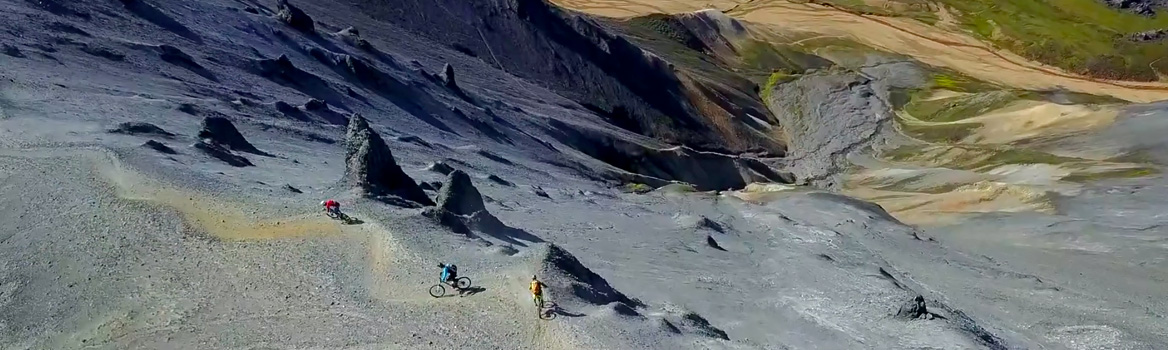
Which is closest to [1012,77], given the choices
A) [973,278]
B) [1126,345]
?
[973,278]

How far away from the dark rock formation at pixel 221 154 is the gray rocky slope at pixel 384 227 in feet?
0.47

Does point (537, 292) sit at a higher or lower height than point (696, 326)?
higher

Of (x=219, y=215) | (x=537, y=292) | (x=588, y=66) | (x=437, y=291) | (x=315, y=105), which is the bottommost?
(x=588, y=66)

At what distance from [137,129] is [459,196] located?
17356mm

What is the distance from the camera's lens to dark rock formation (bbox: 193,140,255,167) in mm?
44594

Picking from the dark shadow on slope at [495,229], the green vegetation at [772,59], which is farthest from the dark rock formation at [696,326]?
the green vegetation at [772,59]

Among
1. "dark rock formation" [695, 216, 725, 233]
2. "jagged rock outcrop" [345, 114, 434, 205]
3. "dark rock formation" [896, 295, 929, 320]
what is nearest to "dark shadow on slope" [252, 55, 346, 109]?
"jagged rock outcrop" [345, 114, 434, 205]

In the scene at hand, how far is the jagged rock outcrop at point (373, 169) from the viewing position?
4091 centimetres

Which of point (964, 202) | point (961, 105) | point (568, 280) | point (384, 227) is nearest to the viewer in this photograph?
point (568, 280)

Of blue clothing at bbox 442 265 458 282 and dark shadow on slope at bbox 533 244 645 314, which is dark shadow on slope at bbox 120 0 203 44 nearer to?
dark shadow on slope at bbox 533 244 645 314

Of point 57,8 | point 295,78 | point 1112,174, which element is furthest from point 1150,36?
point 57,8

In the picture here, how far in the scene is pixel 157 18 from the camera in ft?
229

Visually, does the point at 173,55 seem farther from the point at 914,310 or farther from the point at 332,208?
the point at 914,310

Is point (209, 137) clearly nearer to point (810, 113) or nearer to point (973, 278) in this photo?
point (973, 278)
